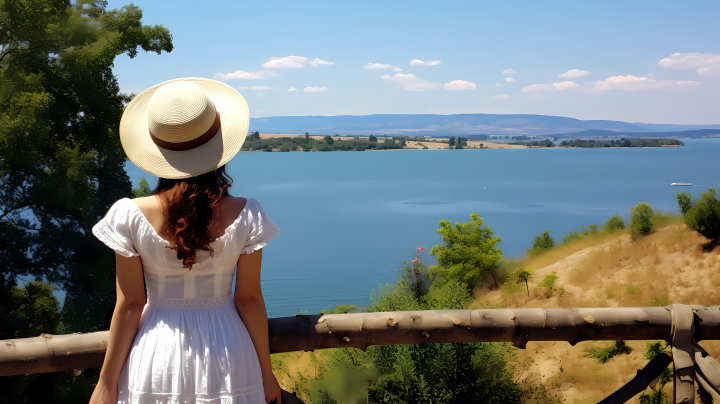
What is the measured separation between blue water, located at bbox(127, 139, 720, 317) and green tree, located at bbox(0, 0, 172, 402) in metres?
5.33

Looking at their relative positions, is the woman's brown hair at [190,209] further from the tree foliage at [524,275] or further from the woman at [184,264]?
the tree foliage at [524,275]

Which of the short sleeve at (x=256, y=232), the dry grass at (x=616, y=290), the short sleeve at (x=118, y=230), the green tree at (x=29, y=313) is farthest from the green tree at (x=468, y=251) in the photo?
the short sleeve at (x=118, y=230)

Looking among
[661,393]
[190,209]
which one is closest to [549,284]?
[661,393]

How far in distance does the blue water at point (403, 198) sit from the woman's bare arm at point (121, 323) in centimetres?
38

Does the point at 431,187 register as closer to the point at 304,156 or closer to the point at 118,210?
the point at 304,156

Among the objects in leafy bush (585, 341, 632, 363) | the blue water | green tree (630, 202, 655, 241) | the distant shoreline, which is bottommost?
the blue water

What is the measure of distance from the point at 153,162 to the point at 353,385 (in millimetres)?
4875

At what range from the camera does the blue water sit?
42844 mm

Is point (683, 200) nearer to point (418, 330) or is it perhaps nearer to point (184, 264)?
point (418, 330)

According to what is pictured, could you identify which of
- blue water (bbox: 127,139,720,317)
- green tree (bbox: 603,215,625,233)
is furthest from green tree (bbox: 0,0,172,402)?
green tree (bbox: 603,215,625,233)

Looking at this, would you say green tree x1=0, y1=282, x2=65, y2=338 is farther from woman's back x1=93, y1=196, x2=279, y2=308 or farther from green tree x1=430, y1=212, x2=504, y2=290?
woman's back x1=93, y1=196, x2=279, y2=308

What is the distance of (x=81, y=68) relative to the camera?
39.4 ft

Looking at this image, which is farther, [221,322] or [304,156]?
[304,156]

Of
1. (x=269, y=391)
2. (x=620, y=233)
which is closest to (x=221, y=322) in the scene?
(x=269, y=391)
